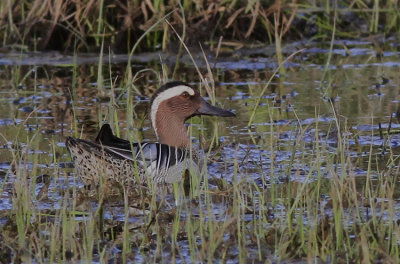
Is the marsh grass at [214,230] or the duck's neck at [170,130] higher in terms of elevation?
the duck's neck at [170,130]

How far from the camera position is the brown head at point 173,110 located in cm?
698

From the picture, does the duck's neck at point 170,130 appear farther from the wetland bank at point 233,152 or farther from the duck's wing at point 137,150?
the duck's wing at point 137,150

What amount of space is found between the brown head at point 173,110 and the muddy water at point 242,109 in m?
0.19

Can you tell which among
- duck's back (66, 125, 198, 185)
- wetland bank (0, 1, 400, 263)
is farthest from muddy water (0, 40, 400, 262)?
duck's back (66, 125, 198, 185)

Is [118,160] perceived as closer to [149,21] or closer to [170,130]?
[170,130]

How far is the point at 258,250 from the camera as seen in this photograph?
4.54 m

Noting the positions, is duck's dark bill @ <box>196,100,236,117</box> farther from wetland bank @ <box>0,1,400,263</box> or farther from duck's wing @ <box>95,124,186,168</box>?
duck's wing @ <box>95,124,186,168</box>

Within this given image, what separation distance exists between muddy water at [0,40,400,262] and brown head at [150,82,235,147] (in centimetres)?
19

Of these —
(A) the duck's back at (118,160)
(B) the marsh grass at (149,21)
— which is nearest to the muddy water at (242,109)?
(A) the duck's back at (118,160)

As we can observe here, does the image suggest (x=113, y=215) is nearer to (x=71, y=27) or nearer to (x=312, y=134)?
(x=312, y=134)

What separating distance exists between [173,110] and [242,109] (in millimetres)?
1601

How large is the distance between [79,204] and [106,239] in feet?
1.67

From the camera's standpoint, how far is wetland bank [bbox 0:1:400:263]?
4590 millimetres

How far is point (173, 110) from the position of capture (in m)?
7.01
